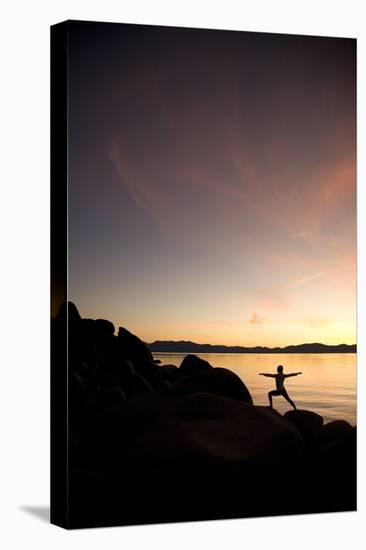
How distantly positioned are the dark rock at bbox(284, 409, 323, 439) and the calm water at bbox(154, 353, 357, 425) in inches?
1.8

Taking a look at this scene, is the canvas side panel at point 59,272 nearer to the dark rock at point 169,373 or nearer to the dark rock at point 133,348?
the dark rock at point 133,348

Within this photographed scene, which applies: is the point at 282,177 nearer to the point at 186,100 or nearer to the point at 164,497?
the point at 186,100

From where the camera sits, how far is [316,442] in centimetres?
1160

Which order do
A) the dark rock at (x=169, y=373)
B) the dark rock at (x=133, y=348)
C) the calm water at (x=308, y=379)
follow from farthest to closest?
the calm water at (x=308, y=379)
the dark rock at (x=169, y=373)
the dark rock at (x=133, y=348)

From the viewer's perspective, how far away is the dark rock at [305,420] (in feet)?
37.9

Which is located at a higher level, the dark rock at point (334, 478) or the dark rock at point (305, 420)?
the dark rock at point (305, 420)

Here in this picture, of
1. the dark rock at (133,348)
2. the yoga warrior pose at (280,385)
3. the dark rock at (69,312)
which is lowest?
the yoga warrior pose at (280,385)

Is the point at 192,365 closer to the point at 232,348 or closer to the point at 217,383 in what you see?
the point at 217,383

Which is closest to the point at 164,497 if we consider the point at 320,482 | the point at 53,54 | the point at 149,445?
the point at 149,445

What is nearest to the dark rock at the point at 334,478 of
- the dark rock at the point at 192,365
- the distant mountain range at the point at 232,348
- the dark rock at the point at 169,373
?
the distant mountain range at the point at 232,348

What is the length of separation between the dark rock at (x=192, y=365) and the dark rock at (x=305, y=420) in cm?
79

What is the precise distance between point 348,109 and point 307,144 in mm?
476

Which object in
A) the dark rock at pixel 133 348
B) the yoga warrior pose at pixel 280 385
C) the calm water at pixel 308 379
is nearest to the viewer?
the dark rock at pixel 133 348

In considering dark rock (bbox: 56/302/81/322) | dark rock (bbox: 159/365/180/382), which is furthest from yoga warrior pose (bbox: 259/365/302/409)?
dark rock (bbox: 56/302/81/322)
